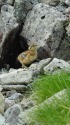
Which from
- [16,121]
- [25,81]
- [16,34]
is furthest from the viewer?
[16,34]

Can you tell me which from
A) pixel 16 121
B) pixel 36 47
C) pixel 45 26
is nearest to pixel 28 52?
pixel 36 47

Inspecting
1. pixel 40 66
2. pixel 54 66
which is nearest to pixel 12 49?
pixel 40 66

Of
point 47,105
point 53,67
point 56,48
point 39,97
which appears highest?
point 47,105

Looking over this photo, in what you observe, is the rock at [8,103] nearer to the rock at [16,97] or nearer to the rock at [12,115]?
the rock at [16,97]

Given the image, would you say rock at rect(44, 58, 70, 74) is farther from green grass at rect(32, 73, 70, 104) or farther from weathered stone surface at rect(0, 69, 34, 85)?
green grass at rect(32, 73, 70, 104)

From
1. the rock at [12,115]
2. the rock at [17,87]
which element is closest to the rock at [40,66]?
the rock at [17,87]

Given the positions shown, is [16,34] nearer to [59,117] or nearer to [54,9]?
[54,9]
